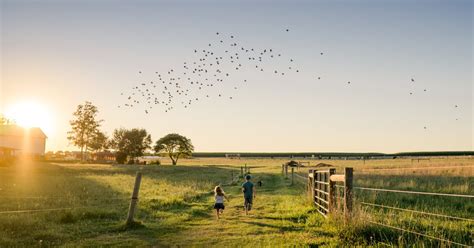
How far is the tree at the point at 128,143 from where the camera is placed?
353 ft

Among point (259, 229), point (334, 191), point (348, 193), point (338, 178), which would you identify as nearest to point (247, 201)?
point (259, 229)

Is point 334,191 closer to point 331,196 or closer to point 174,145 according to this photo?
point 331,196

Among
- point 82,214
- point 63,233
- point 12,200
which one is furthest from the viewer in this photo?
point 12,200

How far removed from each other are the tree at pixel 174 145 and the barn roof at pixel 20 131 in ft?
102

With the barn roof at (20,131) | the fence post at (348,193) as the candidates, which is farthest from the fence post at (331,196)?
the barn roof at (20,131)

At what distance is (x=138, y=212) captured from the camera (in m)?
18.0

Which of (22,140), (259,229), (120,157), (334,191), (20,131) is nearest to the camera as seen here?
(259,229)

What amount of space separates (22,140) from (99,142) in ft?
72.4

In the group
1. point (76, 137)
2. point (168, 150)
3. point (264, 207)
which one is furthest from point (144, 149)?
point (264, 207)

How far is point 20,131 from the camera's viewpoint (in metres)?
98.4

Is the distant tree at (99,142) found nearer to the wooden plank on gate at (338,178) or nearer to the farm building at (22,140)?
the farm building at (22,140)

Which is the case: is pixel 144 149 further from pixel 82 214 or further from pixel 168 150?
pixel 82 214

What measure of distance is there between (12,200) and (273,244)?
55.3 feet

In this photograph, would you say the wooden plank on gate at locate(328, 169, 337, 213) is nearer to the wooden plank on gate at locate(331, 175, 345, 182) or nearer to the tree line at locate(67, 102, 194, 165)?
the wooden plank on gate at locate(331, 175, 345, 182)
